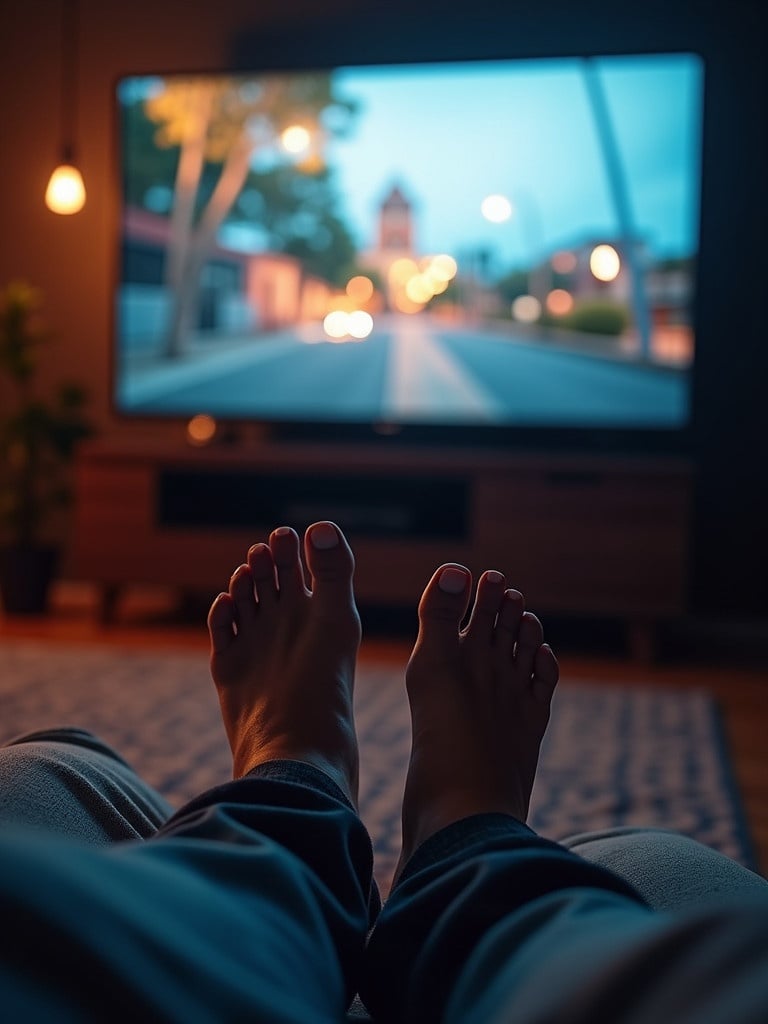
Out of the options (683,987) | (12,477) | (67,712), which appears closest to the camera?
(683,987)

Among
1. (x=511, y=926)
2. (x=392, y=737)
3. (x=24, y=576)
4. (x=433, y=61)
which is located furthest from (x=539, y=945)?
(x=433, y=61)

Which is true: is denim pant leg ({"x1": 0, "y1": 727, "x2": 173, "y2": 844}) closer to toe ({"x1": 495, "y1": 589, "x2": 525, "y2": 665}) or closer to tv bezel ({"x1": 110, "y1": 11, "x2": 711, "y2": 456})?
toe ({"x1": 495, "y1": 589, "x2": 525, "y2": 665})

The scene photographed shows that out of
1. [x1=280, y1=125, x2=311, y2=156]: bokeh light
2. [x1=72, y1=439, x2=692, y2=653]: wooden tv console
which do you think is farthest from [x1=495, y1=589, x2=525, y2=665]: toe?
[x1=280, y1=125, x2=311, y2=156]: bokeh light

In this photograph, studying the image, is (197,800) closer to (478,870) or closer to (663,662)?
(478,870)

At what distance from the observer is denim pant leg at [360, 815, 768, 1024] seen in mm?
411

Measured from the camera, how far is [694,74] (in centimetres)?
320

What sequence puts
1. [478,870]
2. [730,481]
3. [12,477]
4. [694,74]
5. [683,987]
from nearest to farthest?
[683,987] < [478,870] < [694,74] < [730,481] < [12,477]

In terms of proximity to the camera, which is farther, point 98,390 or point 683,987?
point 98,390

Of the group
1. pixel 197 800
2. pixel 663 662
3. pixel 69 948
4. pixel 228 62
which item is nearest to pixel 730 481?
pixel 663 662

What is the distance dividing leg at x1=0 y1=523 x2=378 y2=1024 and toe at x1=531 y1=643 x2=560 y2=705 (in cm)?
30

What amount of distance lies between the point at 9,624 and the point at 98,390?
881 mm

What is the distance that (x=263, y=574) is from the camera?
4.38ft

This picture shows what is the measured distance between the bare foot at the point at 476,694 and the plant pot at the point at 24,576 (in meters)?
2.52

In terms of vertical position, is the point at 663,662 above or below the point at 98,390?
below
